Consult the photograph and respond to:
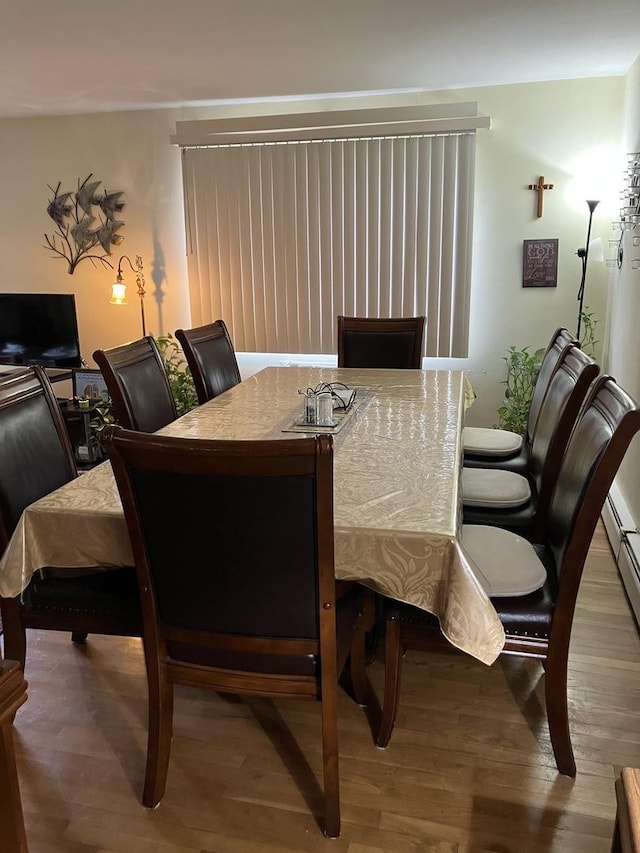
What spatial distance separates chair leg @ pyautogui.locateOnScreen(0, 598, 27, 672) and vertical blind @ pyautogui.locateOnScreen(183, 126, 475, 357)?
318 cm

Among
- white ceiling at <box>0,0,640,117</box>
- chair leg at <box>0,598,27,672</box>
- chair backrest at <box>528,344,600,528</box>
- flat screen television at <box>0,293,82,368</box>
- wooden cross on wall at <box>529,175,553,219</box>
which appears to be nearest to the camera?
chair leg at <box>0,598,27,672</box>

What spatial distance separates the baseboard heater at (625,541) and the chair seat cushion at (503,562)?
91cm

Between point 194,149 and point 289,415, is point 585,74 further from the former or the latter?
point 289,415

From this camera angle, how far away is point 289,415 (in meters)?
2.47

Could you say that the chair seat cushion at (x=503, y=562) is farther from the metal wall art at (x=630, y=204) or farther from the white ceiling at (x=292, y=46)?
the white ceiling at (x=292, y=46)

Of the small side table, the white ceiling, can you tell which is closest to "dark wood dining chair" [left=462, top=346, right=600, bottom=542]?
the white ceiling

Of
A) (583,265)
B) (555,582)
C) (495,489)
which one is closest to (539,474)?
(495,489)

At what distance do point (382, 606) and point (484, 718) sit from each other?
0.56 metres

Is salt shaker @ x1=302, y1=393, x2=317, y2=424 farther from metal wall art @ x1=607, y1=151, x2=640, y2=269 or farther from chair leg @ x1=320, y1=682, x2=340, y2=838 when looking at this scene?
metal wall art @ x1=607, y1=151, x2=640, y2=269

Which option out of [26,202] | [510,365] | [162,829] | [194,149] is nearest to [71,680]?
[162,829]

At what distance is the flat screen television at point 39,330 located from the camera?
477 centimetres

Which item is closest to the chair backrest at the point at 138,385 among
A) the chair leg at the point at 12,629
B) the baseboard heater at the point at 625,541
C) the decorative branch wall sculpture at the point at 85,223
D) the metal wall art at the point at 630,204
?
the chair leg at the point at 12,629

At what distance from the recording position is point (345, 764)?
1.82 metres

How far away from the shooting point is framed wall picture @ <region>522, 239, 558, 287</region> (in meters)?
4.25
